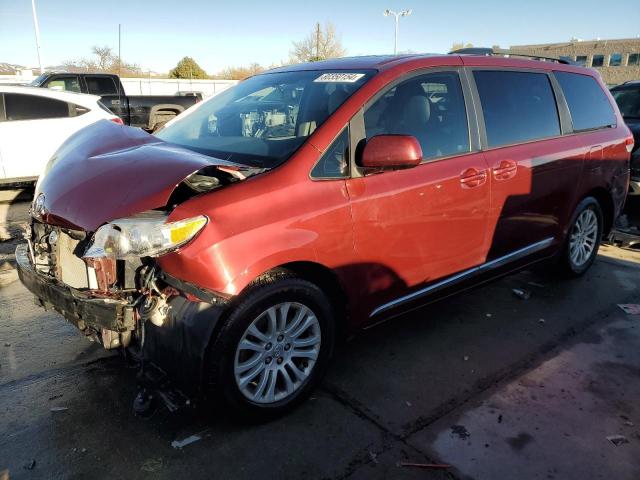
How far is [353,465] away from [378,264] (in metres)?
1.10

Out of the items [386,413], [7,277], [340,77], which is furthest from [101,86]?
[386,413]

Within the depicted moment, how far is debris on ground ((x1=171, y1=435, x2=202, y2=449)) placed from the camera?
8.43 feet

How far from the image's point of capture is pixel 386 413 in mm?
2842

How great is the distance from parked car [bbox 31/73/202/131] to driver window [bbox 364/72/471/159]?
8879 mm

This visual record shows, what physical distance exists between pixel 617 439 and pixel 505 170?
182 centimetres

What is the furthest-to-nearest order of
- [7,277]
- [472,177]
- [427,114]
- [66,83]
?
[66,83] → [7,277] → [472,177] → [427,114]

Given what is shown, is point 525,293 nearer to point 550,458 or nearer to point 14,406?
point 550,458

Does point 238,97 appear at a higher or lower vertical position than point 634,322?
higher

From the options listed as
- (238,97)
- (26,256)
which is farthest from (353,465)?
(238,97)

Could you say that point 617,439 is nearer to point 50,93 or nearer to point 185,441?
point 185,441

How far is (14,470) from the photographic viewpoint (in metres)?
2.39

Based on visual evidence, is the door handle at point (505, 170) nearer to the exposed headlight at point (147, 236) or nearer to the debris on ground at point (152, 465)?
the exposed headlight at point (147, 236)

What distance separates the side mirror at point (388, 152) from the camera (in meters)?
2.74

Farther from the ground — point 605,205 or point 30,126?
point 30,126
